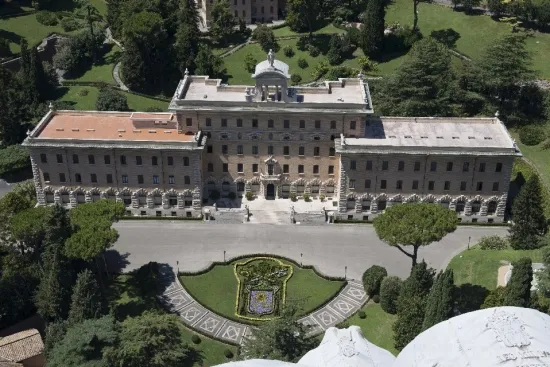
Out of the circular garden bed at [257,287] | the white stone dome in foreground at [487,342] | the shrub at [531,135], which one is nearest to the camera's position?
the white stone dome in foreground at [487,342]

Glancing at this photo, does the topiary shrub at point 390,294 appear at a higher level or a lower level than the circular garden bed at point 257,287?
higher

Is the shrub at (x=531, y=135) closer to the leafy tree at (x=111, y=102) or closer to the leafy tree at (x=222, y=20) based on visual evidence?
the leafy tree at (x=222, y=20)

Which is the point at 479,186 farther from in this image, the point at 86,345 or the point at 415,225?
the point at 86,345

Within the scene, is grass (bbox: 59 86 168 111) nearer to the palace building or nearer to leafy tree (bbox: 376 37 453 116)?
the palace building

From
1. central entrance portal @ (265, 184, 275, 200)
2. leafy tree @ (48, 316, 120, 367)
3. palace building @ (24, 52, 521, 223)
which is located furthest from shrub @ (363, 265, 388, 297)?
leafy tree @ (48, 316, 120, 367)

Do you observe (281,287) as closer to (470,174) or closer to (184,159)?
(184,159)

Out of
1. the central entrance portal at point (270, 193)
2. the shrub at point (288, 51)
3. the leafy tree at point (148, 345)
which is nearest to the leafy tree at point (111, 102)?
the central entrance portal at point (270, 193)
